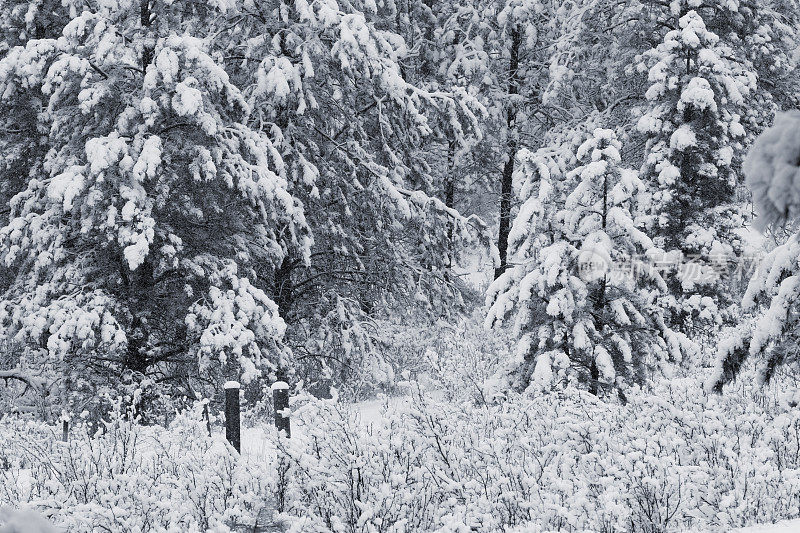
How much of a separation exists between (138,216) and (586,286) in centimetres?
550

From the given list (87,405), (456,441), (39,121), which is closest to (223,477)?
(456,441)

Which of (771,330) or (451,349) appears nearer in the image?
(771,330)

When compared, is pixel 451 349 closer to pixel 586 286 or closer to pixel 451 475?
pixel 586 286

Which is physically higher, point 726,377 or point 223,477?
point 726,377

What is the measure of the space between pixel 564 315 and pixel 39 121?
8.80 metres

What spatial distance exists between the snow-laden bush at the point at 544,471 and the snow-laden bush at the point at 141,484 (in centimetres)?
44

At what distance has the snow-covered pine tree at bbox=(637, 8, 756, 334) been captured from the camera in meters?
13.9

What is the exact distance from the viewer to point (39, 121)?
1193 centimetres

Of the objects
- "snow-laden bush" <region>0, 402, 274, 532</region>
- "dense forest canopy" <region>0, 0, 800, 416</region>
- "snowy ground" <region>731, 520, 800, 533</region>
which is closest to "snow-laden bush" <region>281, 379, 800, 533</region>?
"snowy ground" <region>731, 520, 800, 533</region>

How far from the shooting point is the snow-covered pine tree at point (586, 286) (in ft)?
27.3

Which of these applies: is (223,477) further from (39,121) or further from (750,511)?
(39,121)

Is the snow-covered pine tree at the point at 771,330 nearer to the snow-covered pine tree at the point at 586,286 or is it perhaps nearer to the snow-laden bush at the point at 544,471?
the snow-laden bush at the point at 544,471

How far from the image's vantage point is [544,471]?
532cm

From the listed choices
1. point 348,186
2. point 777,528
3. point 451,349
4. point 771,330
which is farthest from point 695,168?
point 777,528
